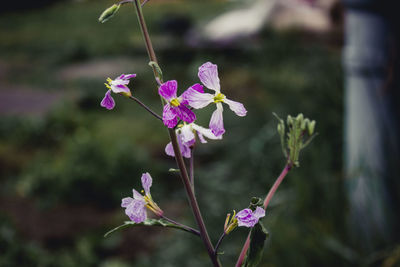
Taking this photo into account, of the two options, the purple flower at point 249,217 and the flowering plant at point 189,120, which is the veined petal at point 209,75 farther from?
the purple flower at point 249,217

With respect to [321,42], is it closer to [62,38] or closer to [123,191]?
[123,191]

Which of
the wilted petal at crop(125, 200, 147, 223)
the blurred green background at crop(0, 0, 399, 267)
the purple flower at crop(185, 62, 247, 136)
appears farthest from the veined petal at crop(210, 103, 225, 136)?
the blurred green background at crop(0, 0, 399, 267)

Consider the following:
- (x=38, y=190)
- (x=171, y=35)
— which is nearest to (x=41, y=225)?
(x=38, y=190)

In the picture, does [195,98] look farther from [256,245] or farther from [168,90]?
[256,245]

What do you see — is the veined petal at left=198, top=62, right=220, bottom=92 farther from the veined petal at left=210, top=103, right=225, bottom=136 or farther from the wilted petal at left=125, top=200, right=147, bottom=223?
the wilted petal at left=125, top=200, right=147, bottom=223

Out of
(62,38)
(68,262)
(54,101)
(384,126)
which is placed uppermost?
(384,126)

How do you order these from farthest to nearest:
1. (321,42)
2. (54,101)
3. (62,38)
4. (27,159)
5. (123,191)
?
(62,38), (54,101), (321,42), (27,159), (123,191)

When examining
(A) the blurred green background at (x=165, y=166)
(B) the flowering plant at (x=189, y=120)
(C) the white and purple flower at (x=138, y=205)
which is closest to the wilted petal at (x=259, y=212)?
(B) the flowering plant at (x=189, y=120)
